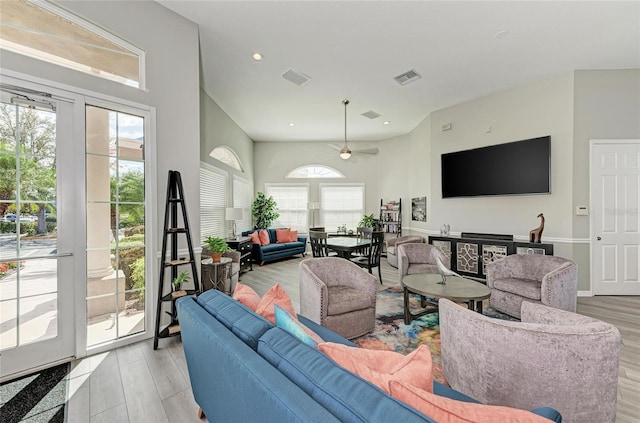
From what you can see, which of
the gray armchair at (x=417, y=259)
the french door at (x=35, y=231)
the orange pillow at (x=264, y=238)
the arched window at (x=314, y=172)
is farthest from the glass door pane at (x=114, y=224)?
the arched window at (x=314, y=172)

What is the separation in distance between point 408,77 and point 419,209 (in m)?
3.25

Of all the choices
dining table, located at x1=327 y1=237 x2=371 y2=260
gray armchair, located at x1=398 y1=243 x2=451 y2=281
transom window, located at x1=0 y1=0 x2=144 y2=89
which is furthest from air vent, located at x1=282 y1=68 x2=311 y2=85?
gray armchair, located at x1=398 y1=243 x2=451 y2=281

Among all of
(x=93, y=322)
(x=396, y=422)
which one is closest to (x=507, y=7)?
(x=396, y=422)

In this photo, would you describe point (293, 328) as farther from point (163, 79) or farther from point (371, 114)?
point (371, 114)

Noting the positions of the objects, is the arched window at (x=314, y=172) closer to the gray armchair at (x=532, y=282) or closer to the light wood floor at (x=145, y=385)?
the gray armchair at (x=532, y=282)

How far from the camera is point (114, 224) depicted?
2.62 metres

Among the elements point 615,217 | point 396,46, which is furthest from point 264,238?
point 615,217

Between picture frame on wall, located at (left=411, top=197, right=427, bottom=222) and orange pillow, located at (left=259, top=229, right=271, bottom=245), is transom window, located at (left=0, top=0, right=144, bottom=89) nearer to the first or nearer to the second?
orange pillow, located at (left=259, top=229, right=271, bottom=245)

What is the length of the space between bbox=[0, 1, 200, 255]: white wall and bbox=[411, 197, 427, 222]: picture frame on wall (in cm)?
506

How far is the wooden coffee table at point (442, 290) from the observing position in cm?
264

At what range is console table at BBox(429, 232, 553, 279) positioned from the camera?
4.32 meters

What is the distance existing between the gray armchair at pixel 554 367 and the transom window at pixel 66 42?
372 centimetres

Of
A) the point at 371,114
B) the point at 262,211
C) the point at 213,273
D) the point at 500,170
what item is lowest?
the point at 213,273

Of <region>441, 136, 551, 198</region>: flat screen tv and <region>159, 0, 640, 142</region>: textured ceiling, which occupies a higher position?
<region>159, 0, 640, 142</region>: textured ceiling
